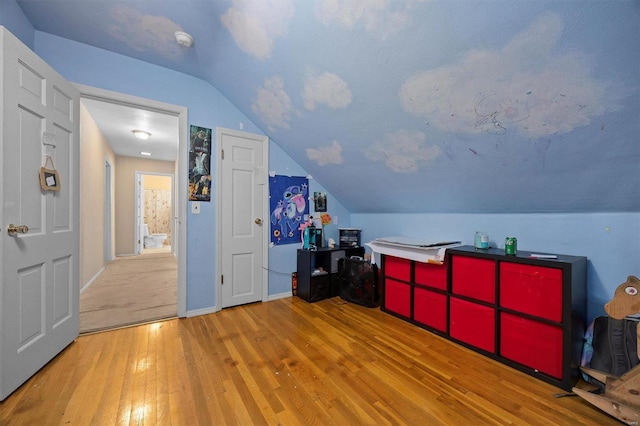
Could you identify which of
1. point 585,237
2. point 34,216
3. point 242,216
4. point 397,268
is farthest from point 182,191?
point 585,237

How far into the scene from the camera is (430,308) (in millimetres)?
2316

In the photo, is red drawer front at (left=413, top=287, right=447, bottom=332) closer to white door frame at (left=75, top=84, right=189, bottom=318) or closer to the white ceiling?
white door frame at (left=75, top=84, right=189, bottom=318)

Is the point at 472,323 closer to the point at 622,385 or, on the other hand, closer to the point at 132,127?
the point at 622,385

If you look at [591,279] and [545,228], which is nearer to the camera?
[591,279]

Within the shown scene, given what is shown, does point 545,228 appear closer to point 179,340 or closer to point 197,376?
point 197,376

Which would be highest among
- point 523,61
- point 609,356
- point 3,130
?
point 523,61

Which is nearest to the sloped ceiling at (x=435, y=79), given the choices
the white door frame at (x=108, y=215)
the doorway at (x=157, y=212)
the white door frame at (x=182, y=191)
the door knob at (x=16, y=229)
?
the white door frame at (x=182, y=191)

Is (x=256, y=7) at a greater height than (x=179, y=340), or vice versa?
(x=256, y=7)

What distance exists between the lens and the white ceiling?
339cm

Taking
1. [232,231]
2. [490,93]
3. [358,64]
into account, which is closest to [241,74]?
[358,64]

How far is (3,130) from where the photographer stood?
144 cm

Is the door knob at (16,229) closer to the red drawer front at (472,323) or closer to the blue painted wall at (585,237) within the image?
the red drawer front at (472,323)

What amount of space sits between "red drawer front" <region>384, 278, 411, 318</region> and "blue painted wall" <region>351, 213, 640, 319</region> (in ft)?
2.34

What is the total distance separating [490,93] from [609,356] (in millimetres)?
1701
